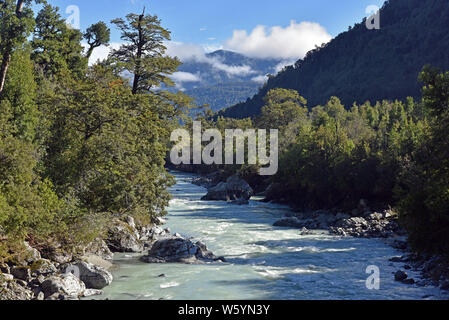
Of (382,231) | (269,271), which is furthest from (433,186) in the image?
(382,231)

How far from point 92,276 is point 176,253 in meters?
6.97

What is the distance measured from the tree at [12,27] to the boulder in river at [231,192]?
37.6 metres

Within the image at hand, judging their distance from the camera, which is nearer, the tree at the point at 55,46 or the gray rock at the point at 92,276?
the gray rock at the point at 92,276

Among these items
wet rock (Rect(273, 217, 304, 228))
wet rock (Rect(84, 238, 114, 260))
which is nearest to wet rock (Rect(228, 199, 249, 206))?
wet rock (Rect(273, 217, 304, 228))

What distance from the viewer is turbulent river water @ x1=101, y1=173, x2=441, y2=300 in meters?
19.3

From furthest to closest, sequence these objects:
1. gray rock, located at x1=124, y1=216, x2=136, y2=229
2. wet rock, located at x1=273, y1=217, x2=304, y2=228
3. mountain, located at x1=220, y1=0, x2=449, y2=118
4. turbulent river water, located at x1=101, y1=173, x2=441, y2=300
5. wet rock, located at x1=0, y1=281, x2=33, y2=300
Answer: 1. mountain, located at x1=220, y1=0, x2=449, y2=118
2. wet rock, located at x1=273, y1=217, x2=304, y2=228
3. gray rock, located at x1=124, y1=216, x2=136, y2=229
4. turbulent river water, located at x1=101, y1=173, x2=441, y2=300
5. wet rock, located at x1=0, y1=281, x2=33, y2=300

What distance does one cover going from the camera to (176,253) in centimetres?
2577

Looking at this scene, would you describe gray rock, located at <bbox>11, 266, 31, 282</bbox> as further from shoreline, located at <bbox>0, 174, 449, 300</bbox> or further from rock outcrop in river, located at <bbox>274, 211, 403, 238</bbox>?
rock outcrop in river, located at <bbox>274, 211, 403, 238</bbox>

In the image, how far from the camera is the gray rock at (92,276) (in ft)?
63.4

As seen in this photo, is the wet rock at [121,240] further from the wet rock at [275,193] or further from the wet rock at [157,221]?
the wet rock at [275,193]

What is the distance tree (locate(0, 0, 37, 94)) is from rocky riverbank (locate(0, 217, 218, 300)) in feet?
38.0

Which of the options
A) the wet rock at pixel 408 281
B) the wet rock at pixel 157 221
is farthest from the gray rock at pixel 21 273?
the wet rock at pixel 408 281

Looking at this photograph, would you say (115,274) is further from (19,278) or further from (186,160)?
(186,160)

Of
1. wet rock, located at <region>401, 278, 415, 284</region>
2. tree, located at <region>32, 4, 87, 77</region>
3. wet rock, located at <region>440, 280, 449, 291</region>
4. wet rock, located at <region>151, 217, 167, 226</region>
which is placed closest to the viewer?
wet rock, located at <region>440, 280, 449, 291</region>
